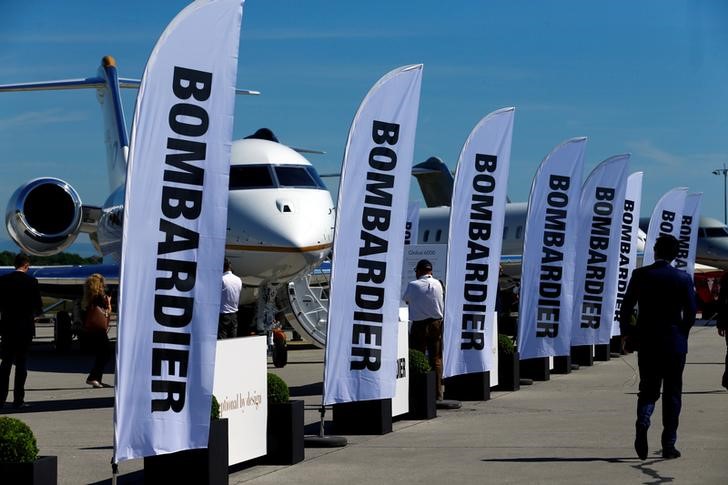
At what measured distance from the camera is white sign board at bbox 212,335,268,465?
923cm

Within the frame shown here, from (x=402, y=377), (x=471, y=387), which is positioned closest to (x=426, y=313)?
(x=471, y=387)

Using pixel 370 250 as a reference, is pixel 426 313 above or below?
below

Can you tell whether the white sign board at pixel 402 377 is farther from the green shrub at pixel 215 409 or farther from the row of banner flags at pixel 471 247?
the green shrub at pixel 215 409

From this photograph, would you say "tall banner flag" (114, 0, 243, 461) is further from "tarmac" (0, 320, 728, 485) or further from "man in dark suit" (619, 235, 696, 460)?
"man in dark suit" (619, 235, 696, 460)

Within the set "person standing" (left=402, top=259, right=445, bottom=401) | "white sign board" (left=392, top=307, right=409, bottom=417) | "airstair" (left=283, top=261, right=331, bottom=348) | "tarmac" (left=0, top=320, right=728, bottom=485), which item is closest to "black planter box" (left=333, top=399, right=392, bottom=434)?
"tarmac" (left=0, top=320, right=728, bottom=485)

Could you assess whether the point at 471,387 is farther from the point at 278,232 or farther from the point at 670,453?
the point at 670,453

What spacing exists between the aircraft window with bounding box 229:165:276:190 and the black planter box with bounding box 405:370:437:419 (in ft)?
21.8

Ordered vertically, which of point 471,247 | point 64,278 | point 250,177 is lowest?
point 64,278

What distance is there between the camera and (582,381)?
1803 cm

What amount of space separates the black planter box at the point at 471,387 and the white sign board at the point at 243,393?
5576 mm

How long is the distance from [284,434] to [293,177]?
9916 millimetres

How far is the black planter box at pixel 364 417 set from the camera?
464 inches

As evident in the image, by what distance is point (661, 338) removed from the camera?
966cm

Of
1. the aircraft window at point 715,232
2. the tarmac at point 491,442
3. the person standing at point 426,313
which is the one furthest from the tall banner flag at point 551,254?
the aircraft window at point 715,232
